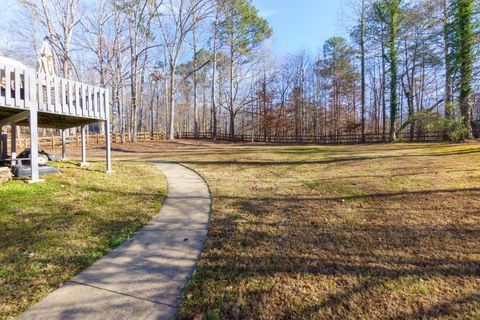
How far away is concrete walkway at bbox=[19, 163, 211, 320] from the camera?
218 centimetres

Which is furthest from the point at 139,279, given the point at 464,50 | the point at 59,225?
the point at 464,50

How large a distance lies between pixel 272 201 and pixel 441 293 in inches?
125

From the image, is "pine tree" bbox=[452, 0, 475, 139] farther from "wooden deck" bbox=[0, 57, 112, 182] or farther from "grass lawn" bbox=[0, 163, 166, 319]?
"wooden deck" bbox=[0, 57, 112, 182]

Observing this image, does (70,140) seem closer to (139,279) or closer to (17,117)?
(17,117)

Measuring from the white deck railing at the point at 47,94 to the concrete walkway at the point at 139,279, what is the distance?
433 centimetres

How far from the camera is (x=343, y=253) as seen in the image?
123 inches

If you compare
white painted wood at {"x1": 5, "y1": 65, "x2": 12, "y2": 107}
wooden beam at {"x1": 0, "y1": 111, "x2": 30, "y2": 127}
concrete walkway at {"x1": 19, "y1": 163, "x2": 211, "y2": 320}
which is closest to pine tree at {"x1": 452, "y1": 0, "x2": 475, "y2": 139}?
concrete walkway at {"x1": 19, "y1": 163, "x2": 211, "y2": 320}

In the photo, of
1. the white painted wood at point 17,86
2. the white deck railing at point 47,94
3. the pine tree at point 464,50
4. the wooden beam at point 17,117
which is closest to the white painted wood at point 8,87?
the white deck railing at point 47,94

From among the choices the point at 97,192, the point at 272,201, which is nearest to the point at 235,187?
the point at 272,201

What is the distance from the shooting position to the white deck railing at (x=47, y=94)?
5734 millimetres

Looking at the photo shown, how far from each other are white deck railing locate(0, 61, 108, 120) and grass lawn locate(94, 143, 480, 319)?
4330 mm

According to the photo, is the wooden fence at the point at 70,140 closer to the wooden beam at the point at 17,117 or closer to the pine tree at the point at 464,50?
the wooden beam at the point at 17,117

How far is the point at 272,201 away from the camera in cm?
531

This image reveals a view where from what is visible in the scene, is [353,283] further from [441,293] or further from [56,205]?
[56,205]
